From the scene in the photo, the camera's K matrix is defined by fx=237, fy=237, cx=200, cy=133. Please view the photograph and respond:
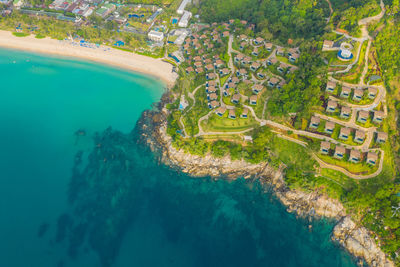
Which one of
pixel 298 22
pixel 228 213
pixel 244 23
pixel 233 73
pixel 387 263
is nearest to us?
pixel 387 263

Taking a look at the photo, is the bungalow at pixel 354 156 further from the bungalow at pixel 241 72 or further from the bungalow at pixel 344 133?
the bungalow at pixel 241 72

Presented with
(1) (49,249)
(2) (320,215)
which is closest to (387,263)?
(2) (320,215)

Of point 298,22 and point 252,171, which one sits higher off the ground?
point 298,22

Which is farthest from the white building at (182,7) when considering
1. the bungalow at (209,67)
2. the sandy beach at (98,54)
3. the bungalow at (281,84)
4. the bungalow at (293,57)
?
the bungalow at (281,84)

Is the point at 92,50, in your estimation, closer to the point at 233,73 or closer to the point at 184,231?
the point at 233,73

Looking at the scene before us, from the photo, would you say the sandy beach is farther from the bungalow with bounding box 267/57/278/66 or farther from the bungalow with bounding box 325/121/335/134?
the bungalow with bounding box 325/121/335/134

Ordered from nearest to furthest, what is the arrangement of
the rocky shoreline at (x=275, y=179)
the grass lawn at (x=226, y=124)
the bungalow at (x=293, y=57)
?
the rocky shoreline at (x=275, y=179) → the grass lawn at (x=226, y=124) → the bungalow at (x=293, y=57)
